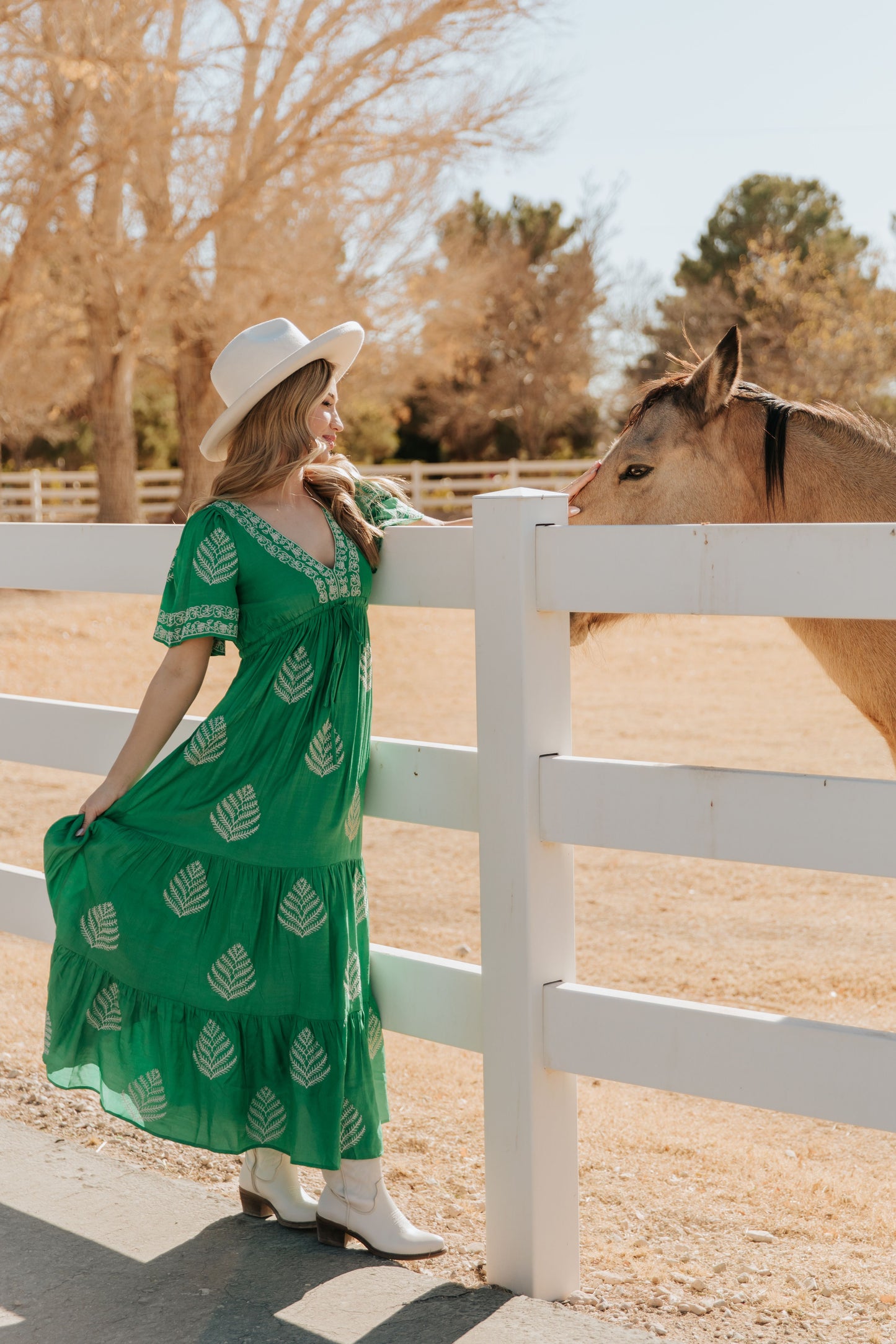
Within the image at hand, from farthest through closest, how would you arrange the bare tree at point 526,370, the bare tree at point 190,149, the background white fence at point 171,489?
the bare tree at point 526,370 → the background white fence at point 171,489 → the bare tree at point 190,149

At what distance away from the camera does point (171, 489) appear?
80.0 ft

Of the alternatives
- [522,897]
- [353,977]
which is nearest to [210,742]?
[353,977]

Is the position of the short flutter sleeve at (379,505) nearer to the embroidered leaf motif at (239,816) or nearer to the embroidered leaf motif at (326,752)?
the embroidered leaf motif at (326,752)

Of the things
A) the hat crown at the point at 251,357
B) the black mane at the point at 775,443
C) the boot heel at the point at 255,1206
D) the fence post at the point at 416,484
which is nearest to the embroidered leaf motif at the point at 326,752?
the hat crown at the point at 251,357

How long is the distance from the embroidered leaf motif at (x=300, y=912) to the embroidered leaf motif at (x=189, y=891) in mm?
144

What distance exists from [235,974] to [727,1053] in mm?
872

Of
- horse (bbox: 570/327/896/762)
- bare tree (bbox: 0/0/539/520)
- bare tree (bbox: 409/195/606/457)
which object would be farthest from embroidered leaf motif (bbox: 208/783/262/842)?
bare tree (bbox: 409/195/606/457)

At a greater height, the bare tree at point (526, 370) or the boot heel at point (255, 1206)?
the bare tree at point (526, 370)

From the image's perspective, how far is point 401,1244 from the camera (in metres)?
2.34

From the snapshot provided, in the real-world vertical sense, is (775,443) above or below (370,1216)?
above

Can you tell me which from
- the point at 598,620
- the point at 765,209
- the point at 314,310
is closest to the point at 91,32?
the point at 314,310

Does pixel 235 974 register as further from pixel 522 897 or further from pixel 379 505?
pixel 379 505

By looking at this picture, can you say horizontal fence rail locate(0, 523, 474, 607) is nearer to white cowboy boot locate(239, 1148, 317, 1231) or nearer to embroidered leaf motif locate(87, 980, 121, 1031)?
embroidered leaf motif locate(87, 980, 121, 1031)

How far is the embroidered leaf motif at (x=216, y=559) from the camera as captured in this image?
2256 mm
